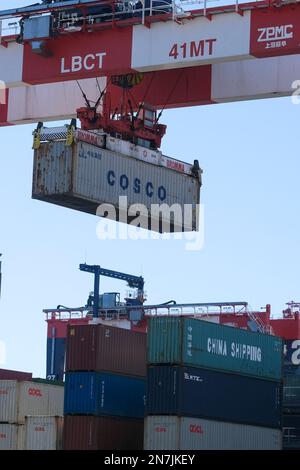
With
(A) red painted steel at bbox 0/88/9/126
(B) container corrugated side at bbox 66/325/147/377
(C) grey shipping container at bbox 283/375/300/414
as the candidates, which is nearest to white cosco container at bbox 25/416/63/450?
(B) container corrugated side at bbox 66/325/147/377

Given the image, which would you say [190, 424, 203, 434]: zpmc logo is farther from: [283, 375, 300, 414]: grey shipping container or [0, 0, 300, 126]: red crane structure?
[0, 0, 300, 126]: red crane structure

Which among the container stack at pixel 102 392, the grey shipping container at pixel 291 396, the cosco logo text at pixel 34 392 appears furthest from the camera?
the grey shipping container at pixel 291 396

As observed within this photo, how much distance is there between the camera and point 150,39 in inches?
1811

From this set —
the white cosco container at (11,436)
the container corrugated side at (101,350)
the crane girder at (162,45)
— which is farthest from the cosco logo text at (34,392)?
the crane girder at (162,45)

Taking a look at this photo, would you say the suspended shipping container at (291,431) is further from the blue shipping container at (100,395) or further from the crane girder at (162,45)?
the crane girder at (162,45)

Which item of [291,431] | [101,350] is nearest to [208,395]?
[101,350]

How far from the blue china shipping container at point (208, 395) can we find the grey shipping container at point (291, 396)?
4.68m

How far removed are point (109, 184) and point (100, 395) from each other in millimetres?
6215

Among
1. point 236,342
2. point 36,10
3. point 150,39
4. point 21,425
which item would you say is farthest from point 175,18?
point 21,425

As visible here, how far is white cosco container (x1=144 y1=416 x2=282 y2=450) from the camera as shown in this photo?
45.7 m

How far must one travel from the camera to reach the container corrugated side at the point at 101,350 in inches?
1879

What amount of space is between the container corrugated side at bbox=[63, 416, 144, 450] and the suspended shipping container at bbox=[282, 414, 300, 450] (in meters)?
7.24

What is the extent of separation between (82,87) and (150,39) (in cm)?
601

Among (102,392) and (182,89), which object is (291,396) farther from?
(182,89)
